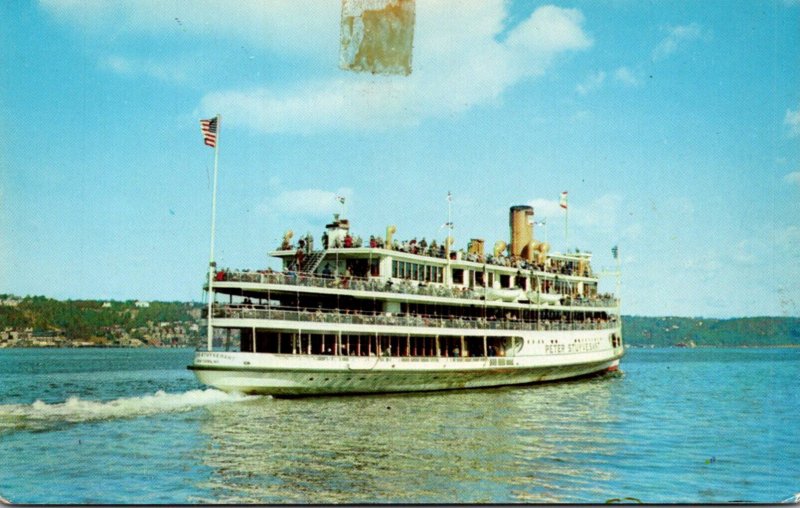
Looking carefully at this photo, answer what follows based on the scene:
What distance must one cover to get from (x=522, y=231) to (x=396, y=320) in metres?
18.7

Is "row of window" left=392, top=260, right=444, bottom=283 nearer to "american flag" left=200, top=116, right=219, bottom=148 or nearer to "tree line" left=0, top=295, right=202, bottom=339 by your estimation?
"american flag" left=200, top=116, right=219, bottom=148

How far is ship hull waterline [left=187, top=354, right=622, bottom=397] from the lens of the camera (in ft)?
106

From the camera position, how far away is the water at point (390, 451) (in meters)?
18.4

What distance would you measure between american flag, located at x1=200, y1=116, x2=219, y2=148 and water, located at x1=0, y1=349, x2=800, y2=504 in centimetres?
1110

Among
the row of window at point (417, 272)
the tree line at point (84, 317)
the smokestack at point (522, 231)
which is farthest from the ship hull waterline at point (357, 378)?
the tree line at point (84, 317)

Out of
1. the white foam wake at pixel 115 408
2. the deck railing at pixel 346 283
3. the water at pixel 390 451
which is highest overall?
the deck railing at pixel 346 283

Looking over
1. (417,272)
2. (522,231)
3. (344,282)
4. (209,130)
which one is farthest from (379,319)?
(522,231)

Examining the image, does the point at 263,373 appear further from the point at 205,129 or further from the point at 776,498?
the point at 776,498

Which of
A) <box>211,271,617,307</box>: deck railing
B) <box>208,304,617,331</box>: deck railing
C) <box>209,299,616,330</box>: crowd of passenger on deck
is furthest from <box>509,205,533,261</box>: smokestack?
<box>211,271,617,307</box>: deck railing

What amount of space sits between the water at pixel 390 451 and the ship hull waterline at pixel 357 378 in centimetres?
87

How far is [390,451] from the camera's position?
74.3 ft

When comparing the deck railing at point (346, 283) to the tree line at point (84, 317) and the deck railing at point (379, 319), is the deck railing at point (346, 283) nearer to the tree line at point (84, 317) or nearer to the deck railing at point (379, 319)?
the deck railing at point (379, 319)

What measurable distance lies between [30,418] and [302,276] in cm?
1284

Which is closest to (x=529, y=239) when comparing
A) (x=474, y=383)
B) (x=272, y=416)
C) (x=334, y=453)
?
(x=474, y=383)
